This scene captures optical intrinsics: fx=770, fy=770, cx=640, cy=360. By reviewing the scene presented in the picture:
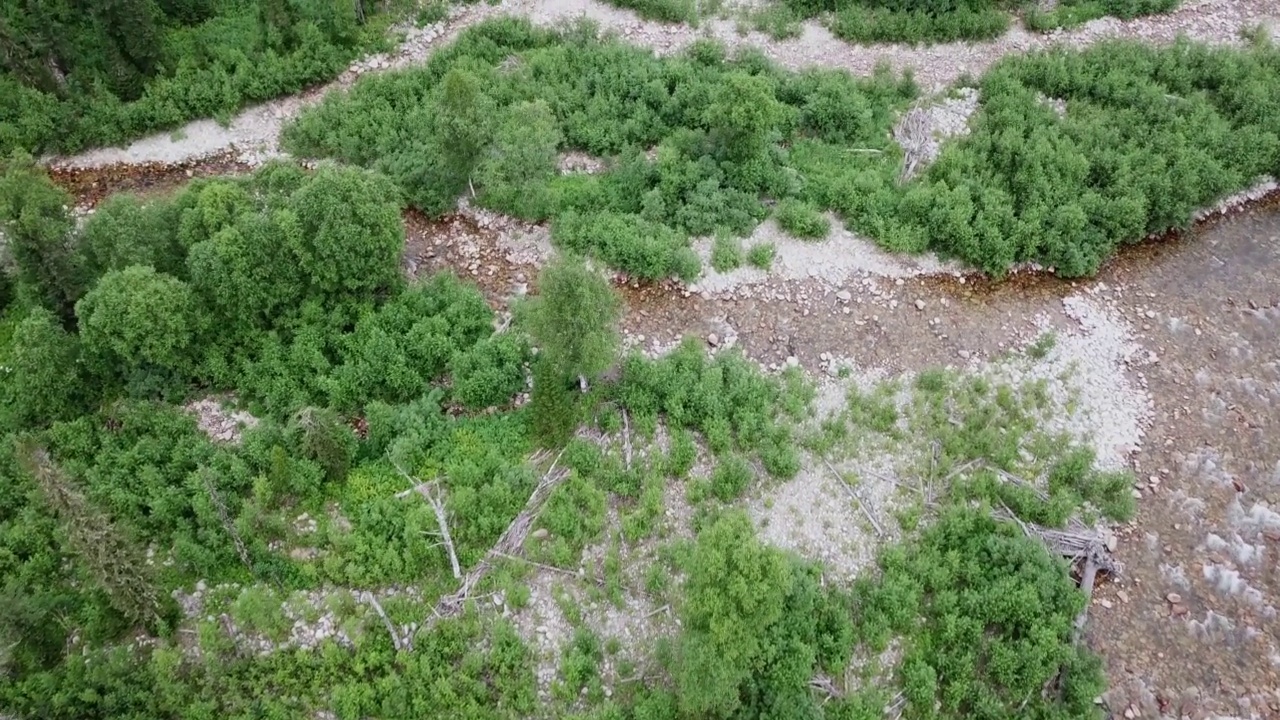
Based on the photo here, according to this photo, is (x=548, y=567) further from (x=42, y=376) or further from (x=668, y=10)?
(x=668, y=10)

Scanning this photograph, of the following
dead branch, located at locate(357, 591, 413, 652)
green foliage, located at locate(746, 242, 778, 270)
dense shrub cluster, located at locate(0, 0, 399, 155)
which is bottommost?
dead branch, located at locate(357, 591, 413, 652)

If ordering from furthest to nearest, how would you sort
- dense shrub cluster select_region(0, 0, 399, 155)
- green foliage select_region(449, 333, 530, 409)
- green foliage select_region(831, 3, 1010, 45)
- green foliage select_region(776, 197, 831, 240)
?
green foliage select_region(831, 3, 1010, 45) → dense shrub cluster select_region(0, 0, 399, 155) → green foliage select_region(776, 197, 831, 240) → green foliage select_region(449, 333, 530, 409)

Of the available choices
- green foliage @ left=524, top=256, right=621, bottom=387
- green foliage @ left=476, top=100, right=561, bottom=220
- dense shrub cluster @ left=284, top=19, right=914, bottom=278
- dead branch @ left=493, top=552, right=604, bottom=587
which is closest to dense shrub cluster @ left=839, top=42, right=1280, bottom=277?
dense shrub cluster @ left=284, top=19, right=914, bottom=278

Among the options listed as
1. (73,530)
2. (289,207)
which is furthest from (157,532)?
(289,207)

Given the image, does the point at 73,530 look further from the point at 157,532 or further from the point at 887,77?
the point at 887,77

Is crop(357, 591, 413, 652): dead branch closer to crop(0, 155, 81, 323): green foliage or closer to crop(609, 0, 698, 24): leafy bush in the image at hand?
crop(0, 155, 81, 323): green foliage

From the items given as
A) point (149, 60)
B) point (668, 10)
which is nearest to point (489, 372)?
point (668, 10)

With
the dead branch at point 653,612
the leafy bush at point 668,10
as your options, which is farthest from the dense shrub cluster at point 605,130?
the dead branch at point 653,612
